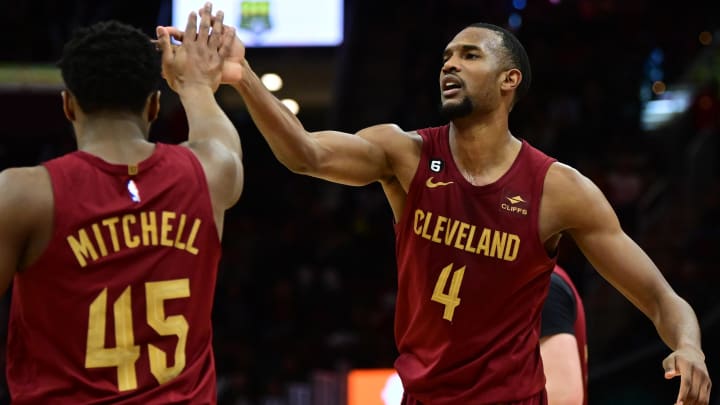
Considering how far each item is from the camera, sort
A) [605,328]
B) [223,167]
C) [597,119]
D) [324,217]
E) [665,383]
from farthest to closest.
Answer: [324,217], [597,119], [605,328], [665,383], [223,167]

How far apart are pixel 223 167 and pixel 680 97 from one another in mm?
11724

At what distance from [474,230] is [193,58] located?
4.64ft

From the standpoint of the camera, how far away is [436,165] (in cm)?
498

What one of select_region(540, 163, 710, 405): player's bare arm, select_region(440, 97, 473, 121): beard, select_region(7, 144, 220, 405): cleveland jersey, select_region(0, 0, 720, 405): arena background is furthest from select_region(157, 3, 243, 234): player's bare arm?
select_region(0, 0, 720, 405): arena background

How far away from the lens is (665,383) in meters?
10.0

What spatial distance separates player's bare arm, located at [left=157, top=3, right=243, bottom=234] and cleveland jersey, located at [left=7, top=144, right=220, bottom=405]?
13 cm

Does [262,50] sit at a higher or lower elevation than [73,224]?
lower

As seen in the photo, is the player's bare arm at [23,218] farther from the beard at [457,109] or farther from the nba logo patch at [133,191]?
the beard at [457,109]

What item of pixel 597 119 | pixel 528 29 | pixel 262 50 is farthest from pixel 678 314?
pixel 262 50

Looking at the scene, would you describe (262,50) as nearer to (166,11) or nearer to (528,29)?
(166,11)

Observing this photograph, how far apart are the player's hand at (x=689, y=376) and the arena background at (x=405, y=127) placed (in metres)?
5.04

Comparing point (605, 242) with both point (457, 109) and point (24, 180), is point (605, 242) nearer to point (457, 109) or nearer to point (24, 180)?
point (457, 109)

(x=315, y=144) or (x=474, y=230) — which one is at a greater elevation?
(x=315, y=144)

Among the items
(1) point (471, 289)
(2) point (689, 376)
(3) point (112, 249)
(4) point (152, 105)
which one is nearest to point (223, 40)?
(4) point (152, 105)
